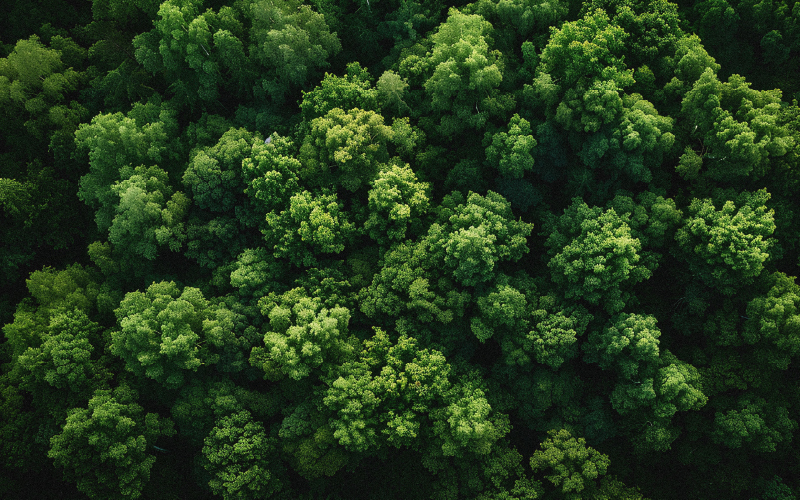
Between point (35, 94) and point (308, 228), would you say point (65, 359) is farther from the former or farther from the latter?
point (35, 94)

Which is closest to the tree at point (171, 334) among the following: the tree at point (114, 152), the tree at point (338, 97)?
the tree at point (114, 152)

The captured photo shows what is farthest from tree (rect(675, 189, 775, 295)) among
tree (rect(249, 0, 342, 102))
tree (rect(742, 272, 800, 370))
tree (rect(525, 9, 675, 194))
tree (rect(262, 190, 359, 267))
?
tree (rect(249, 0, 342, 102))

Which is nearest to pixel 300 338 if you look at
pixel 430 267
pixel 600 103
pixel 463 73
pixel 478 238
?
pixel 430 267

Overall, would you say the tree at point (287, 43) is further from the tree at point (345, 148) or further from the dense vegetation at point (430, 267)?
the tree at point (345, 148)

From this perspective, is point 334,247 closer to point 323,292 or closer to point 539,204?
point 323,292

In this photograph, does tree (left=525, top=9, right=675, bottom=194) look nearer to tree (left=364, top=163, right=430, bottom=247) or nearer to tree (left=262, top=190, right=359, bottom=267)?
tree (left=364, top=163, right=430, bottom=247)

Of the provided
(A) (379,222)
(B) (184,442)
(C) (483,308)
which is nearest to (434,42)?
(A) (379,222)
